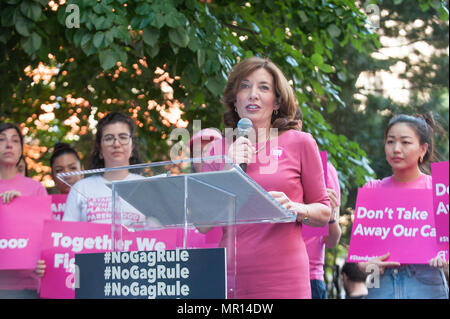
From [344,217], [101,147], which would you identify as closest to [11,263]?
[101,147]

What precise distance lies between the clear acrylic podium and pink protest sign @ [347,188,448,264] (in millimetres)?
1778

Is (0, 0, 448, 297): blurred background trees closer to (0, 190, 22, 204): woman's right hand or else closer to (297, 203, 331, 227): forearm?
(0, 190, 22, 204): woman's right hand

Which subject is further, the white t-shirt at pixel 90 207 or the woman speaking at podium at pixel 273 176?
the white t-shirt at pixel 90 207

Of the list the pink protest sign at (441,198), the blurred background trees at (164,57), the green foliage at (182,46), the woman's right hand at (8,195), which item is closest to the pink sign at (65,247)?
the woman's right hand at (8,195)

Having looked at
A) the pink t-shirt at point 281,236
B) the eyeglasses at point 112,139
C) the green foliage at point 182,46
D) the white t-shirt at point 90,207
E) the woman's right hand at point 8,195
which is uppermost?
the green foliage at point 182,46

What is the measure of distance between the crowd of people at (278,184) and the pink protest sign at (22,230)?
0.08 meters

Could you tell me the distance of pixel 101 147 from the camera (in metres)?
4.96

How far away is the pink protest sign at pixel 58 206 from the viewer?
205 inches

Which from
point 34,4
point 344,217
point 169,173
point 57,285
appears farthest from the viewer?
point 344,217

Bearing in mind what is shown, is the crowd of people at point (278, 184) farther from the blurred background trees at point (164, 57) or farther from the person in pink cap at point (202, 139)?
Answer: the blurred background trees at point (164, 57)
